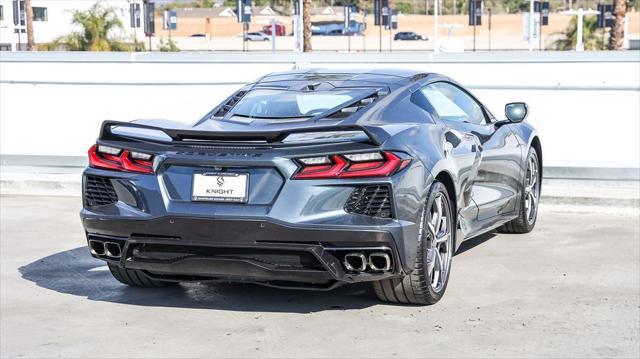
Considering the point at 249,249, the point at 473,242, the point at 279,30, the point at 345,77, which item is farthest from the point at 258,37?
the point at 249,249

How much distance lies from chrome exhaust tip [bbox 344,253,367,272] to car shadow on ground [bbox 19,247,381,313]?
67 centimetres

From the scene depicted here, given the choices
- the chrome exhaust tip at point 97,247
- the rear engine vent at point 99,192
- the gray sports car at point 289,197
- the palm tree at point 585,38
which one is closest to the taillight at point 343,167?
the gray sports car at point 289,197

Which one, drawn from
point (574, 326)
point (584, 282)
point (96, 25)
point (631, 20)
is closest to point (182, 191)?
point (574, 326)

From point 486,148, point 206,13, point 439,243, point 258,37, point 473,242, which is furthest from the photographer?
point 206,13

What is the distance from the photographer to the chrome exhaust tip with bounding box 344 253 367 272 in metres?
6.09

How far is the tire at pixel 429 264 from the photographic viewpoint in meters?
6.44

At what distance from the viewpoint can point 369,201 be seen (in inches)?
239

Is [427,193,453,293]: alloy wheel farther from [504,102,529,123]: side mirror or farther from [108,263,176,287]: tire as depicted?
[504,102,529,123]: side mirror

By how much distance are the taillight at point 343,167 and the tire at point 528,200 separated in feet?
10.6

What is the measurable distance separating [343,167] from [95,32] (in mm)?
47624

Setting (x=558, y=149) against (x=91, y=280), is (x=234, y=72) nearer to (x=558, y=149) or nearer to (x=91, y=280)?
(x=558, y=149)

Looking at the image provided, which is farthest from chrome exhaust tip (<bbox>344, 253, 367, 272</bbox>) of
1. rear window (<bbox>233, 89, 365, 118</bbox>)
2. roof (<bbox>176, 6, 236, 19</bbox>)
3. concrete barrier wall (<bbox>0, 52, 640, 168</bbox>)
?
roof (<bbox>176, 6, 236, 19</bbox>)

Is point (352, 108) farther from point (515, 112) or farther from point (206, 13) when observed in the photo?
point (206, 13)

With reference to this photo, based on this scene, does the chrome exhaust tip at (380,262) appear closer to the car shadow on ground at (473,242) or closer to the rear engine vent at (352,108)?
the rear engine vent at (352,108)
